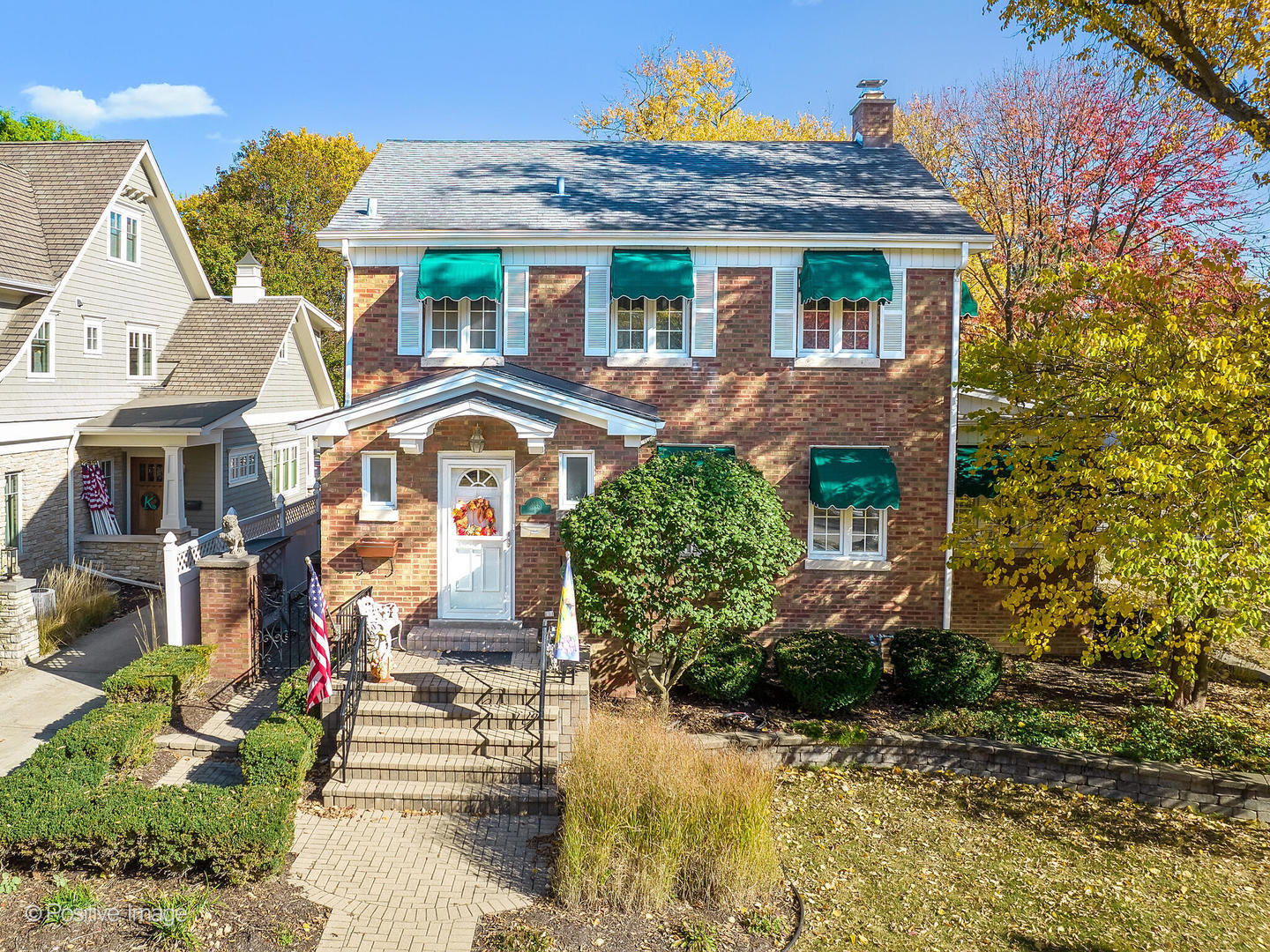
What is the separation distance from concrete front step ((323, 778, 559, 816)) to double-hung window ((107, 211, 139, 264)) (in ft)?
56.4

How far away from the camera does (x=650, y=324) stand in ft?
47.9

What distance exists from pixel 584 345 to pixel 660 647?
5.42m

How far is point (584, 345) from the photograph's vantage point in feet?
47.5

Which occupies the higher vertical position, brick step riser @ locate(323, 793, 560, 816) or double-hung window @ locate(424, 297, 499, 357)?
double-hung window @ locate(424, 297, 499, 357)

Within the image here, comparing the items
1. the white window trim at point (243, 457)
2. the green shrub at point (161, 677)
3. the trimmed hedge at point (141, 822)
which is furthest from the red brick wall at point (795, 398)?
the white window trim at point (243, 457)

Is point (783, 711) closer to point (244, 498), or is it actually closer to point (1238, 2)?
point (1238, 2)

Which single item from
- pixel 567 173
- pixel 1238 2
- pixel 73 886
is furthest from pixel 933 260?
pixel 73 886

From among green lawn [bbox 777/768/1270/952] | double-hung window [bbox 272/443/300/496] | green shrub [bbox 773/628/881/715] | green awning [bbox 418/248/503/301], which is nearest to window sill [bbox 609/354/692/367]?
green awning [bbox 418/248/503/301]

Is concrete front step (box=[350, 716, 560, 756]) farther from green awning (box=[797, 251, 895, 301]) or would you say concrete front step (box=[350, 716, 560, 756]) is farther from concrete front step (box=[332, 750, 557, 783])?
green awning (box=[797, 251, 895, 301])

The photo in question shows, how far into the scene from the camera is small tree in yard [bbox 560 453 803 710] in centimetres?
1133

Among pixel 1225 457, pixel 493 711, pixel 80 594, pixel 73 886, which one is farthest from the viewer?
pixel 80 594

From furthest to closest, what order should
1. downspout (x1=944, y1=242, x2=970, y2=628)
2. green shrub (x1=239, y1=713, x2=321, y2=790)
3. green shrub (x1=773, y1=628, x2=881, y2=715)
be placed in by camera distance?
1. downspout (x1=944, y1=242, x2=970, y2=628)
2. green shrub (x1=773, y1=628, x2=881, y2=715)
3. green shrub (x1=239, y1=713, x2=321, y2=790)

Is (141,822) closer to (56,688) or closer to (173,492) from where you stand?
(56,688)

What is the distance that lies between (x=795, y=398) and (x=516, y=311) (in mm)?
4914
